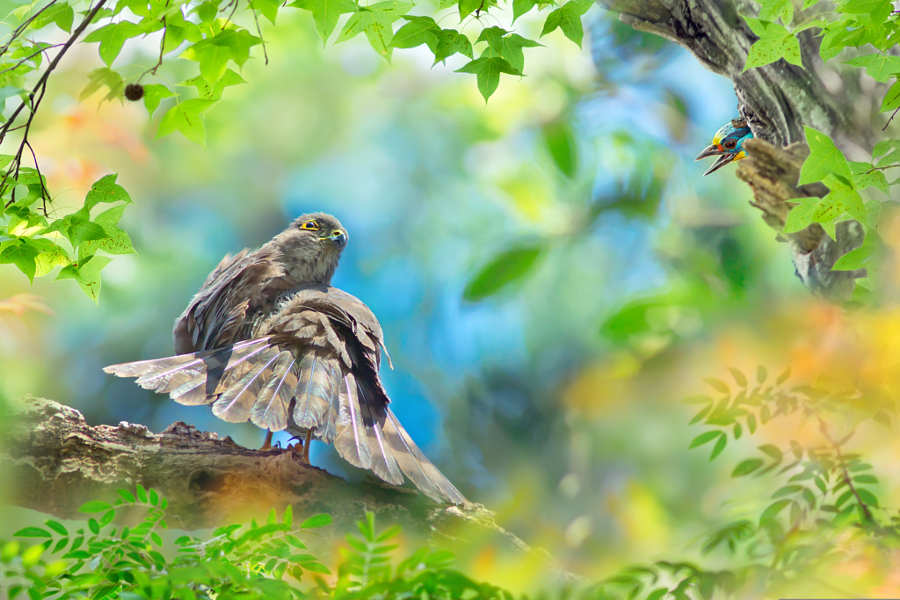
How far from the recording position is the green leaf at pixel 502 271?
156 cm

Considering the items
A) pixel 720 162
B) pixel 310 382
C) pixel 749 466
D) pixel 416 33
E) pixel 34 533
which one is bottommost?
pixel 34 533

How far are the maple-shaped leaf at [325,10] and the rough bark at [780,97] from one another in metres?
0.80

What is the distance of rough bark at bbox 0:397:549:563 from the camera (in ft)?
3.99


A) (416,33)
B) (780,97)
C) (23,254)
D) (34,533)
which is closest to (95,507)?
(34,533)

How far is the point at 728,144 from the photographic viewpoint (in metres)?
1.52

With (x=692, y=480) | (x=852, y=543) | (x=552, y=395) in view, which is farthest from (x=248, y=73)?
(x=852, y=543)

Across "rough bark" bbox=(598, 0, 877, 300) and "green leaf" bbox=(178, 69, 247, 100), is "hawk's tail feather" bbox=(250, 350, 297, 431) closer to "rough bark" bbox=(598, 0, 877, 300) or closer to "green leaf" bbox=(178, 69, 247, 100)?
"green leaf" bbox=(178, 69, 247, 100)

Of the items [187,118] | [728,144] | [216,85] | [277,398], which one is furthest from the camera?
[728,144]

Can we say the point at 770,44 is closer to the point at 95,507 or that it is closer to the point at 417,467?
the point at 417,467

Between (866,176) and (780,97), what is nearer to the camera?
(866,176)

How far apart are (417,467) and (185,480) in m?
0.49

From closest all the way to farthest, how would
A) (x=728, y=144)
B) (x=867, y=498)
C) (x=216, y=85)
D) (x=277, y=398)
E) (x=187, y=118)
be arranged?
(x=867, y=498) < (x=187, y=118) < (x=216, y=85) < (x=277, y=398) < (x=728, y=144)

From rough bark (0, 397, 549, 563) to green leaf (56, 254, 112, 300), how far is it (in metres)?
0.36

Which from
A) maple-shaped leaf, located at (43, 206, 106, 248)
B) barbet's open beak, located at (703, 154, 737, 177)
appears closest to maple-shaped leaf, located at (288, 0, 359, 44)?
maple-shaped leaf, located at (43, 206, 106, 248)
